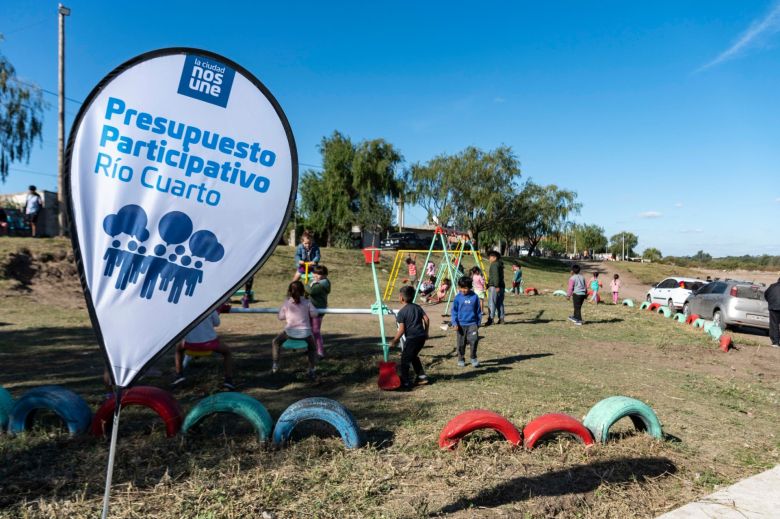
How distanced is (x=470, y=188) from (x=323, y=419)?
42.0m

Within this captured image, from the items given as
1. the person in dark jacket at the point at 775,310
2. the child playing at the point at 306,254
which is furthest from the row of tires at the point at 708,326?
the child playing at the point at 306,254

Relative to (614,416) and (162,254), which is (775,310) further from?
(162,254)

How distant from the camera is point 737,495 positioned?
389cm

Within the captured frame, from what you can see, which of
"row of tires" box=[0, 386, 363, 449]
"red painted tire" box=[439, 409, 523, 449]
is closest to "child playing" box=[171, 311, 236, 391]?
"row of tires" box=[0, 386, 363, 449]

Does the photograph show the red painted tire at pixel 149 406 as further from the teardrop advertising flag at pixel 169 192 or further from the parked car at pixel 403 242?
the parked car at pixel 403 242

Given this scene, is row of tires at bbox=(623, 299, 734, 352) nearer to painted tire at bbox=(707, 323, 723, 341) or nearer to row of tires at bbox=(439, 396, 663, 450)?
painted tire at bbox=(707, 323, 723, 341)

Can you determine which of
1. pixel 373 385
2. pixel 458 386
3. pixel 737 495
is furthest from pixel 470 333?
pixel 737 495

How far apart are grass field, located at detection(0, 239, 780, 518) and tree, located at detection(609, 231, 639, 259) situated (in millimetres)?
129927

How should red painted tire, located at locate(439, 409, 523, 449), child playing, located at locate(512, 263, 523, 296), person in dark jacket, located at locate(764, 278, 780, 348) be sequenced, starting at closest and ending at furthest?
red painted tire, located at locate(439, 409, 523, 449) < person in dark jacket, located at locate(764, 278, 780, 348) < child playing, located at locate(512, 263, 523, 296)

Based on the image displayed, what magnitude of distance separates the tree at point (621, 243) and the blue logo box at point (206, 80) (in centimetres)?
13640

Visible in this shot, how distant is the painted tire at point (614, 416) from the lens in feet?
15.8

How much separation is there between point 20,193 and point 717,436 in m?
43.6

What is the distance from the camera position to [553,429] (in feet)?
15.2

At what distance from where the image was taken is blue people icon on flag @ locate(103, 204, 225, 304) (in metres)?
2.58
